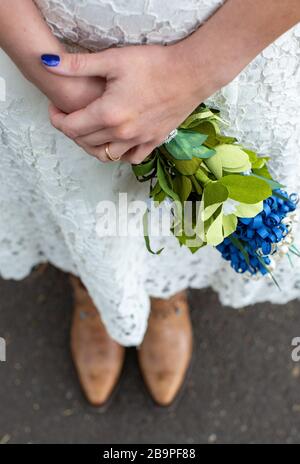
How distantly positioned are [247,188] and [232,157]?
4 cm

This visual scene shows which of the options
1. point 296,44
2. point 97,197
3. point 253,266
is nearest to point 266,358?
point 253,266

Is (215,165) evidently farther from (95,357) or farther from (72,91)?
(95,357)

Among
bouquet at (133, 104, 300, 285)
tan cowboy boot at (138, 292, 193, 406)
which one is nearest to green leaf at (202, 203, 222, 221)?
bouquet at (133, 104, 300, 285)

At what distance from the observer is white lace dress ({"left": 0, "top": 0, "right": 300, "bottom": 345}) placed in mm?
649

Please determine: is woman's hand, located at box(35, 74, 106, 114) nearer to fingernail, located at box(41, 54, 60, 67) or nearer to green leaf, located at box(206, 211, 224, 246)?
fingernail, located at box(41, 54, 60, 67)

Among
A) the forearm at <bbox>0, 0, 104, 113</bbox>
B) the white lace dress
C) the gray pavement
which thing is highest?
the forearm at <bbox>0, 0, 104, 113</bbox>

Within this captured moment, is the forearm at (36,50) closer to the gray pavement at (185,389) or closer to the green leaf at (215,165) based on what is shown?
the green leaf at (215,165)

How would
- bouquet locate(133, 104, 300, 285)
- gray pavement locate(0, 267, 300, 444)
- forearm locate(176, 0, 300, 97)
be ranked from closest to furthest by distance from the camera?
forearm locate(176, 0, 300, 97), bouquet locate(133, 104, 300, 285), gray pavement locate(0, 267, 300, 444)

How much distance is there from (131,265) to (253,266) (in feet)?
0.80

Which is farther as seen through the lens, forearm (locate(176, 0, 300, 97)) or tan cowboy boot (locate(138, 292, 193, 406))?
tan cowboy boot (locate(138, 292, 193, 406))

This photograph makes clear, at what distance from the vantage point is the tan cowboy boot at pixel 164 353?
1.41 m

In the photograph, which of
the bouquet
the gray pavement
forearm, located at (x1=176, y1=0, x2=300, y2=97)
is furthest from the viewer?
the gray pavement

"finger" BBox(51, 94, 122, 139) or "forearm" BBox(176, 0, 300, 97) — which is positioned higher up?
"forearm" BBox(176, 0, 300, 97)

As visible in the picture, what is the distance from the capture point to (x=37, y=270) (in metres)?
1.56
